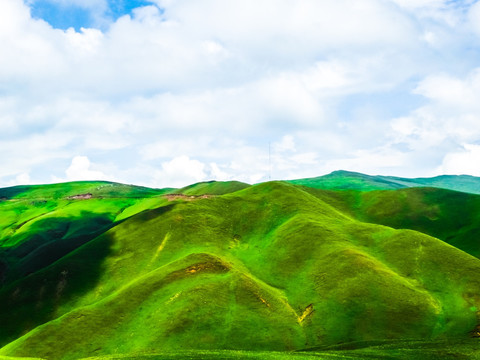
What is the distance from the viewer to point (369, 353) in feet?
248

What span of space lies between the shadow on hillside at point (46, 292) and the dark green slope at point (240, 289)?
41cm

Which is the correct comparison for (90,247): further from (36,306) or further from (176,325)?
(176,325)

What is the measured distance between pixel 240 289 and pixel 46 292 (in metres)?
65.4

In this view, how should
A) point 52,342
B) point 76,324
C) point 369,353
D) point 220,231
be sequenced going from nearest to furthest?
point 369,353 < point 52,342 < point 76,324 < point 220,231

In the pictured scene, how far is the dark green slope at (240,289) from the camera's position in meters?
94.6

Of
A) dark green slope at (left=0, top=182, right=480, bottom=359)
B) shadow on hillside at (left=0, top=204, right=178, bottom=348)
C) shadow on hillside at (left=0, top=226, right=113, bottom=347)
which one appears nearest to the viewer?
dark green slope at (left=0, top=182, right=480, bottom=359)

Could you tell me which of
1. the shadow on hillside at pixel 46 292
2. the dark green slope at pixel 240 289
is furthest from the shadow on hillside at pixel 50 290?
the dark green slope at pixel 240 289

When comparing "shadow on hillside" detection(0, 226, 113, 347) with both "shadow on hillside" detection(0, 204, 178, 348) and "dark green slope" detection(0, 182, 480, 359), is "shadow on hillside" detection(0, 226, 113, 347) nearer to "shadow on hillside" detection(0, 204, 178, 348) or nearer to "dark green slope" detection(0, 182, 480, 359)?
"shadow on hillside" detection(0, 204, 178, 348)

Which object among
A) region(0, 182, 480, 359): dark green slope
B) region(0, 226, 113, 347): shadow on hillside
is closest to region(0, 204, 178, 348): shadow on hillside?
region(0, 226, 113, 347): shadow on hillside

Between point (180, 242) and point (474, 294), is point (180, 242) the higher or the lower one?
the higher one

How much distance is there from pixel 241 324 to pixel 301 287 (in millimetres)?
27279

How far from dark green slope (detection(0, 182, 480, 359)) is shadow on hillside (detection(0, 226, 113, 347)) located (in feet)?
1.35

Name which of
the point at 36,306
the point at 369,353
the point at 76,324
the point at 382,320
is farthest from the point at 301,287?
the point at 36,306

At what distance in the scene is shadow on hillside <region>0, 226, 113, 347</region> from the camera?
118m
